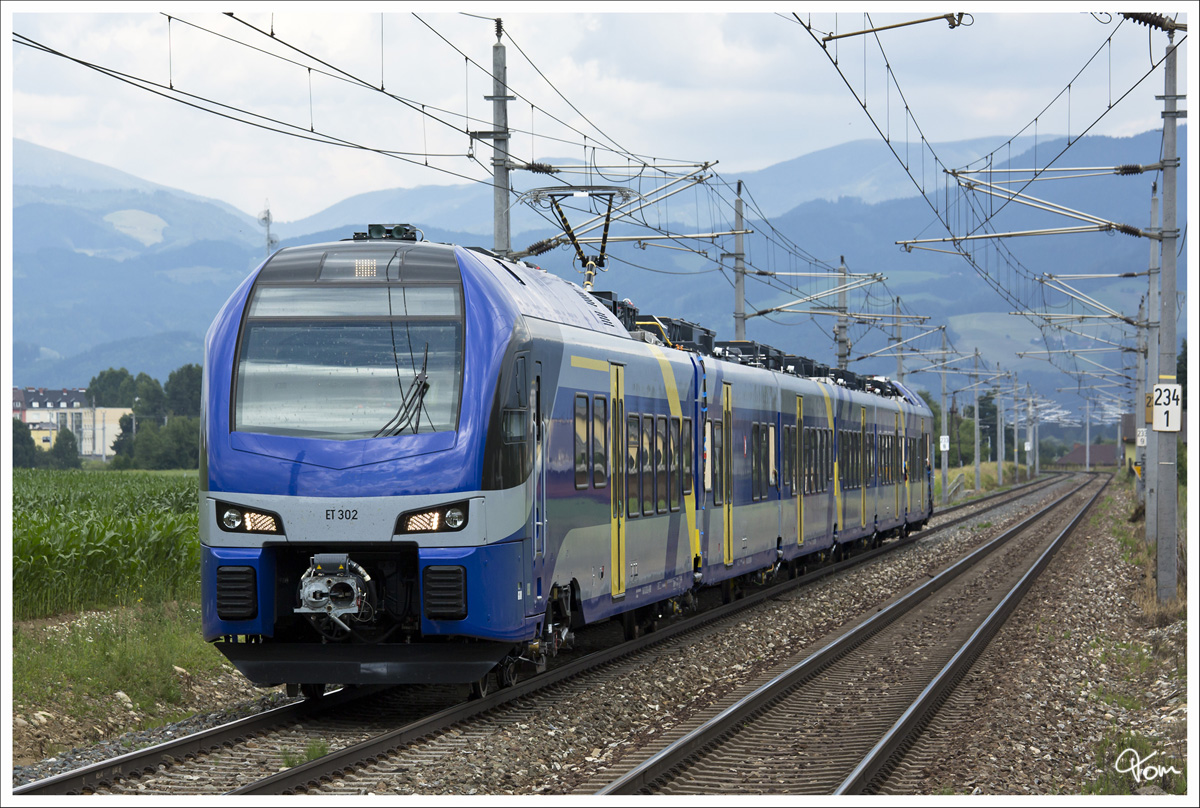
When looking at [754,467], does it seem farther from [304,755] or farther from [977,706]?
[304,755]

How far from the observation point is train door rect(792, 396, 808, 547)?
23.5 meters

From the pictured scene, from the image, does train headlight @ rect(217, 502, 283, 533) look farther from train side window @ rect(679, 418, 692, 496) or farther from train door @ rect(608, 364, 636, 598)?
train side window @ rect(679, 418, 692, 496)

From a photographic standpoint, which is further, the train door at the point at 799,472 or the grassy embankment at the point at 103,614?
the train door at the point at 799,472

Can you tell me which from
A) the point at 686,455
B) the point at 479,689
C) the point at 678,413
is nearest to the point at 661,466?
the point at 678,413

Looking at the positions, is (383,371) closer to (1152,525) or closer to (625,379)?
(625,379)

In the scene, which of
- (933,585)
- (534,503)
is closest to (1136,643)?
(933,585)

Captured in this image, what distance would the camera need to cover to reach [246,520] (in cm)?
1052

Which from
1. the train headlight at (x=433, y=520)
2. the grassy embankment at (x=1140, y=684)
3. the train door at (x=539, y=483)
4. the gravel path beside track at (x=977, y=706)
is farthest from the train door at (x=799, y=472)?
the train headlight at (x=433, y=520)

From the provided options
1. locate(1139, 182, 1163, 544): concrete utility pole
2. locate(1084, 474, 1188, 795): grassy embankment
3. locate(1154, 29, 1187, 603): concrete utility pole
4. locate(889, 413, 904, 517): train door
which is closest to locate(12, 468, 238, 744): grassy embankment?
locate(1084, 474, 1188, 795): grassy embankment

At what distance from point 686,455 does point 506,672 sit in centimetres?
536

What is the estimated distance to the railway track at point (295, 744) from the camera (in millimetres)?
8516

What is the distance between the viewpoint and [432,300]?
36.2 feet

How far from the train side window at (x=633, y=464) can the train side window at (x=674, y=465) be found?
1.15 m

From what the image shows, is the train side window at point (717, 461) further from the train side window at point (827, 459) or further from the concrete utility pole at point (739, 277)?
the concrete utility pole at point (739, 277)
